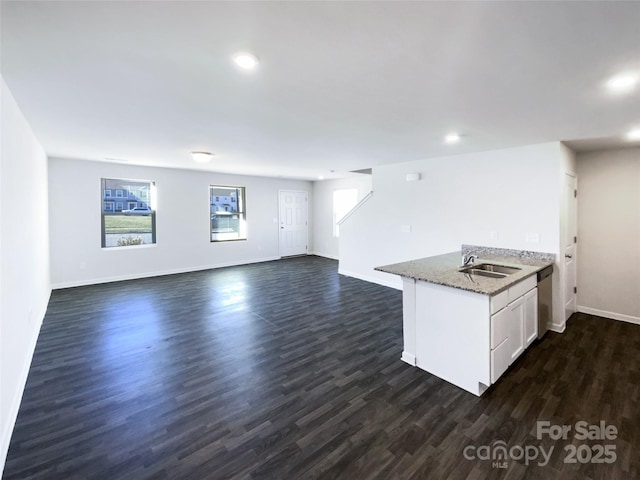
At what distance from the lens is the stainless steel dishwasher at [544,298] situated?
126 inches

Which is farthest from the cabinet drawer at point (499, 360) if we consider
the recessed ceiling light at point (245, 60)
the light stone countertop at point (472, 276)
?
the recessed ceiling light at point (245, 60)

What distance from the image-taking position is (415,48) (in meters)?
1.58

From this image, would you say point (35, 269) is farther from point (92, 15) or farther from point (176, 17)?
point (176, 17)

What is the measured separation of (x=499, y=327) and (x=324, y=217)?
6.84 metres

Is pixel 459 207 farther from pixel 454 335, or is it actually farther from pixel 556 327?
pixel 454 335

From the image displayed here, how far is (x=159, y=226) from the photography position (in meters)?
6.55

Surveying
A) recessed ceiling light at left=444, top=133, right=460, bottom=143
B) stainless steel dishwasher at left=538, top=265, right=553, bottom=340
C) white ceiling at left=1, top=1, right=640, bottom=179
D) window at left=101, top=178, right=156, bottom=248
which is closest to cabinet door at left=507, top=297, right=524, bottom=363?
stainless steel dishwasher at left=538, top=265, right=553, bottom=340

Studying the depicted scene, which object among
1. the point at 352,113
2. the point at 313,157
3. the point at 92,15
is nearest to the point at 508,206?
the point at 352,113

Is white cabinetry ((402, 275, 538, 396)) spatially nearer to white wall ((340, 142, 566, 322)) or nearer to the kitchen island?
the kitchen island

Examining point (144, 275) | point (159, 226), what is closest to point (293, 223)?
point (159, 226)

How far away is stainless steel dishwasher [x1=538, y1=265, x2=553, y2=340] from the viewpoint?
3.21 meters

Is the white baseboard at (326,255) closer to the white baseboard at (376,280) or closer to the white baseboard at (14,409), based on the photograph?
the white baseboard at (376,280)

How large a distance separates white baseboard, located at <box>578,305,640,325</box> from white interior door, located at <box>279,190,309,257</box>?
6.66 meters

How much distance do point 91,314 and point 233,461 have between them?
12.0ft
